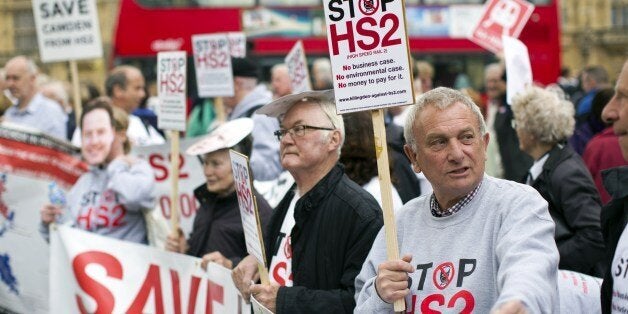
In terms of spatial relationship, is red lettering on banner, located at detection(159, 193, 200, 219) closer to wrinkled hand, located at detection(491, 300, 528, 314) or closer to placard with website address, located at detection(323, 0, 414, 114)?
placard with website address, located at detection(323, 0, 414, 114)

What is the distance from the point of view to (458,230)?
131 inches

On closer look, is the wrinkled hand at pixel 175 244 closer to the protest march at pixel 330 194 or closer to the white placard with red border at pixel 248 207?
the protest march at pixel 330 194

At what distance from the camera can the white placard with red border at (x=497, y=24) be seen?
9.18 m

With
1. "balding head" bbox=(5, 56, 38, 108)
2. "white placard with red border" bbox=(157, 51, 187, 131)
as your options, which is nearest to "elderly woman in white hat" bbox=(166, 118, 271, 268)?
"white placard with red border" bbox=(157, 51, 187, 131)

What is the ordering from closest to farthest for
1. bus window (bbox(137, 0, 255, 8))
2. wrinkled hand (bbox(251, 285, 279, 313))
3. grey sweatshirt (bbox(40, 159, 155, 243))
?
wrinkled hand (bbox(251, 285, 279, 313)) → grey sweatshirt (bbox(40, 159, 155, 243)) → bus window (bbox(137, 0, 255, 8))

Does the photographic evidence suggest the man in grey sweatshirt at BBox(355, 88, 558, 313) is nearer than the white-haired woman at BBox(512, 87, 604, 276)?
Yes

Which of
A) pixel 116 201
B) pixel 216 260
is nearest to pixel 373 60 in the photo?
pixel 216 260

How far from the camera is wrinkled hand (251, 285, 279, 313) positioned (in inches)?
168

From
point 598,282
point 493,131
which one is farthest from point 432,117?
point 493,131

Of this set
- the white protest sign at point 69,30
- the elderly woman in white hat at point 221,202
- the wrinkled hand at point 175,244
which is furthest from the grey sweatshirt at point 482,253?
the white protest sign at point 69,30

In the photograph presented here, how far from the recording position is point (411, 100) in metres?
3.64

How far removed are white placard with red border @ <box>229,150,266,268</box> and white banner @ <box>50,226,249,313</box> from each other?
782mm

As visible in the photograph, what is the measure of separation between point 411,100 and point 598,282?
48.8 inches

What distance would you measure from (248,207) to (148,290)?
4.98ft
